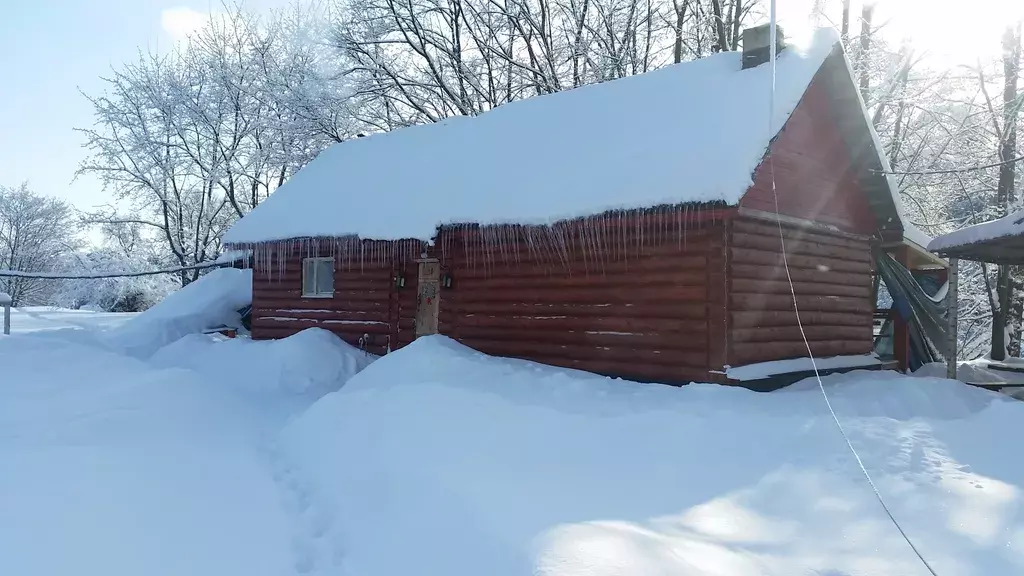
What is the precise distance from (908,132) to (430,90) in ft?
47.0

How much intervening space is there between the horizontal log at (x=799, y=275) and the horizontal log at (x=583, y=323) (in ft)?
2.90

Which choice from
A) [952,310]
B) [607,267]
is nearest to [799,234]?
[952,310]

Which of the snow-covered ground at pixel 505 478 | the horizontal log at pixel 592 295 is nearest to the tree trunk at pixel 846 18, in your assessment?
the snow-covered ground at pixel 505 478

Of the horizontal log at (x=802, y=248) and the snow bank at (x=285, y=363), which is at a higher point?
the horizontal log at (x=802, y=248)

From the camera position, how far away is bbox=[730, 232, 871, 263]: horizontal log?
8809 mm

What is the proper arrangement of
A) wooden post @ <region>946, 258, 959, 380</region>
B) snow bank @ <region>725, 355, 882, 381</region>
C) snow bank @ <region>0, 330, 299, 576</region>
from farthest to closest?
wooden post @ <region>946, 258, 959, 380</region> < snow bank @ <region>725, 355, 882, 381</region> < snow bank @ <region>0, 330, 299, 576</region>

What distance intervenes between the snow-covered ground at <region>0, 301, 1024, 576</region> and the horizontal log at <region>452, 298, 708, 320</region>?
1.04m

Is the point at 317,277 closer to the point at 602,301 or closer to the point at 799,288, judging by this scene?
the point at 602,301

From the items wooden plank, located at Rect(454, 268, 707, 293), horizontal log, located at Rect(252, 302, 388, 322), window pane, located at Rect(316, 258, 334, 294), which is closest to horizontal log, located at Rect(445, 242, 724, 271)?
wooden plank, located at Rect(454, 268, 707, 293)

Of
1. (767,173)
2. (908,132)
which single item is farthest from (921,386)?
(908,132)

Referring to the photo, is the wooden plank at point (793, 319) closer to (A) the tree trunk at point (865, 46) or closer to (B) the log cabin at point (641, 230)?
(B) the log cabin at point (641, 230)

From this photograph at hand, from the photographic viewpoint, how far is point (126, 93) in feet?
84.1

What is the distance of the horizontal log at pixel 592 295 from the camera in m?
8.77

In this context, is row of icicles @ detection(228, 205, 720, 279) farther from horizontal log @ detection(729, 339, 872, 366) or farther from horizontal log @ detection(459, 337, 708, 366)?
horizontal log @ detection(729, 339, 872, 366)
